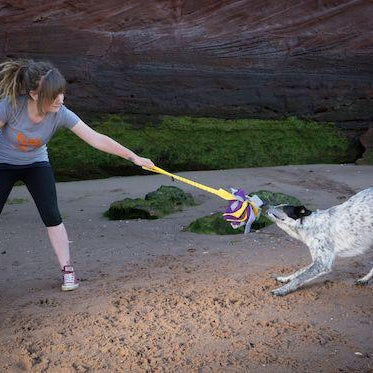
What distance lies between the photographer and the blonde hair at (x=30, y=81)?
4.42 m

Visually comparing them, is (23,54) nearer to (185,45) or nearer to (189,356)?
(185,45)

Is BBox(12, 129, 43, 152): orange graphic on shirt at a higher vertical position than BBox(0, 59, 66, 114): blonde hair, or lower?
lower

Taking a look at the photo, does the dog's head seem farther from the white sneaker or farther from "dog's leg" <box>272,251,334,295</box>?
the white sneaker

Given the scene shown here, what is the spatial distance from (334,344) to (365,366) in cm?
30

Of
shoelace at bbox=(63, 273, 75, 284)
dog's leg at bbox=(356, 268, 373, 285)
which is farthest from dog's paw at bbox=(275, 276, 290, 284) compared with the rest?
shoelace at bbox=(63, 273, 75, 284)

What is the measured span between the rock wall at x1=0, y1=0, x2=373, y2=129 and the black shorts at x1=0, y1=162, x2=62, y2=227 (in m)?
4.70

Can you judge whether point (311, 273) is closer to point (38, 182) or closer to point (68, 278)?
point (68, 278)

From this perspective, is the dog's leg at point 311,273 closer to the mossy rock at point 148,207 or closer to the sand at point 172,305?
the sand at point 172,305

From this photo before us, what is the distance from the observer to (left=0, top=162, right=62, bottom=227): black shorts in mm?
4793

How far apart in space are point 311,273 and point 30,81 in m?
2.45

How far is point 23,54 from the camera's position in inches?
361

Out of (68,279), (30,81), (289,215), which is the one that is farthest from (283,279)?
(30,81)

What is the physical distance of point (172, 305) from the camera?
14.9 ft

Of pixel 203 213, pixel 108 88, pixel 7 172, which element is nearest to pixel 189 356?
pixel 7 172
